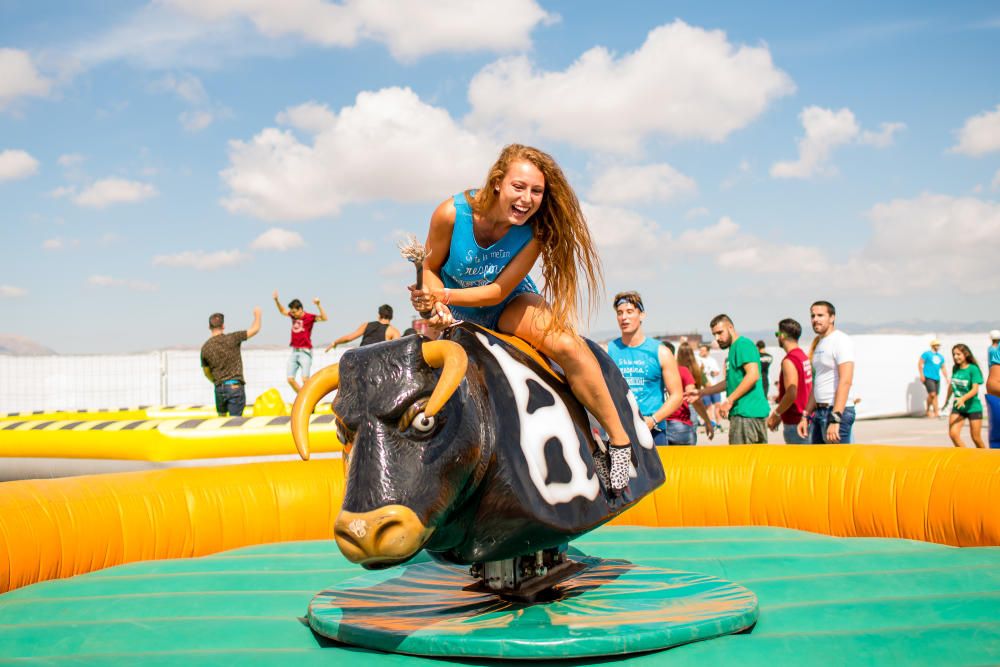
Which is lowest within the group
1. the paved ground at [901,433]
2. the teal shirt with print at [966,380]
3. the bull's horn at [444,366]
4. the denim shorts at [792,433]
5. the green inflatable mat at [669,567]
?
the paved ground at [901,433]

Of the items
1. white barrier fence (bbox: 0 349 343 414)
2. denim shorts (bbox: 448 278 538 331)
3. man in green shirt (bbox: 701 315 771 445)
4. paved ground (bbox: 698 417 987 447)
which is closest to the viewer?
denim shorts (bbox: 448 278 538 331)

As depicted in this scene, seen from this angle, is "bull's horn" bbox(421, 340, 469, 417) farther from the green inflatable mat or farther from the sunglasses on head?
the sunglasses on head

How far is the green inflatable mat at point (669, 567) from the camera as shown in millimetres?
2379

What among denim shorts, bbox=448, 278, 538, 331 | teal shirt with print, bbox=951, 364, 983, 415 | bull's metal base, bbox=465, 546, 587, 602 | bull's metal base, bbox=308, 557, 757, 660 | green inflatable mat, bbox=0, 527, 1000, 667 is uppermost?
denim shorts, bbox=448, 278, 538, 331

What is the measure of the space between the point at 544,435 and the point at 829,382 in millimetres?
3718

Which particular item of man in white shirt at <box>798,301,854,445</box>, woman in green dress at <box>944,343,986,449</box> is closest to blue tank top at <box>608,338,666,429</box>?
man in white shirt at <box>798,301,854,445</box>

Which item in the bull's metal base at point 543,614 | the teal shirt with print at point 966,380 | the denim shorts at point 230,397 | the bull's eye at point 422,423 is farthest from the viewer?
the denim shorts at point 230,397

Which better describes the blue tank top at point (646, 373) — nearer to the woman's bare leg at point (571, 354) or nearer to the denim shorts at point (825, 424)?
the denim shorts at point (825, 424)

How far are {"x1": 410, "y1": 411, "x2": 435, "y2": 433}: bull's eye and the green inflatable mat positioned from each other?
672 mm

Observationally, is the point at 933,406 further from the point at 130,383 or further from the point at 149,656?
the point at 149,656

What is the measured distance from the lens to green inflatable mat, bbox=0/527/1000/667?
2379mm

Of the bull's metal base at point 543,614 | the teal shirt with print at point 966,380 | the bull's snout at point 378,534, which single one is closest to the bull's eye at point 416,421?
the bull's snout at point 378,534

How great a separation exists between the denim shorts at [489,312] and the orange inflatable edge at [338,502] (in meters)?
1.88

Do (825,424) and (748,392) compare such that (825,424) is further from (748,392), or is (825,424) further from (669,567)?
(669,567)
